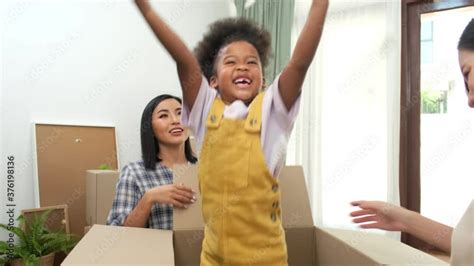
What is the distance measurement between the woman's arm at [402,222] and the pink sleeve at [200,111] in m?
0.35

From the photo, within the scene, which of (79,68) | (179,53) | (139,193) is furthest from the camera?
(79,68)

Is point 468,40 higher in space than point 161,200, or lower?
higher

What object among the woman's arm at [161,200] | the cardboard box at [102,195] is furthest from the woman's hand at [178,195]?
the cardboard box at [102,195]

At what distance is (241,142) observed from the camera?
69cm

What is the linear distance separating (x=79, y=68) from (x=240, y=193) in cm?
220

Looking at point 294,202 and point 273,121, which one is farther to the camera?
point 294,202

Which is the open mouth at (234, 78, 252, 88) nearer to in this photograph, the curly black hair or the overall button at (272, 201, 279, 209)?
the curly black hair

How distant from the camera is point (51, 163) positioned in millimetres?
2383

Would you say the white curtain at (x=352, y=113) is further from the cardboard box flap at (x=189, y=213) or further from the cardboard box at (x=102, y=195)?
the cardboard box flap at (x=189, y=213)

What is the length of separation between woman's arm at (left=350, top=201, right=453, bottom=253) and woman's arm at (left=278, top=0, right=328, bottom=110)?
0.95ft

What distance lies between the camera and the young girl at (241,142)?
26.9 inches

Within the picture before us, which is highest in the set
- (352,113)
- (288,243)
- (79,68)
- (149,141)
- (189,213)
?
(79,68)

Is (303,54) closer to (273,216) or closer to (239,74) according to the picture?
(239,74)

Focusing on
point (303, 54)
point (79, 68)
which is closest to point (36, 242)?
point (79, 68)
